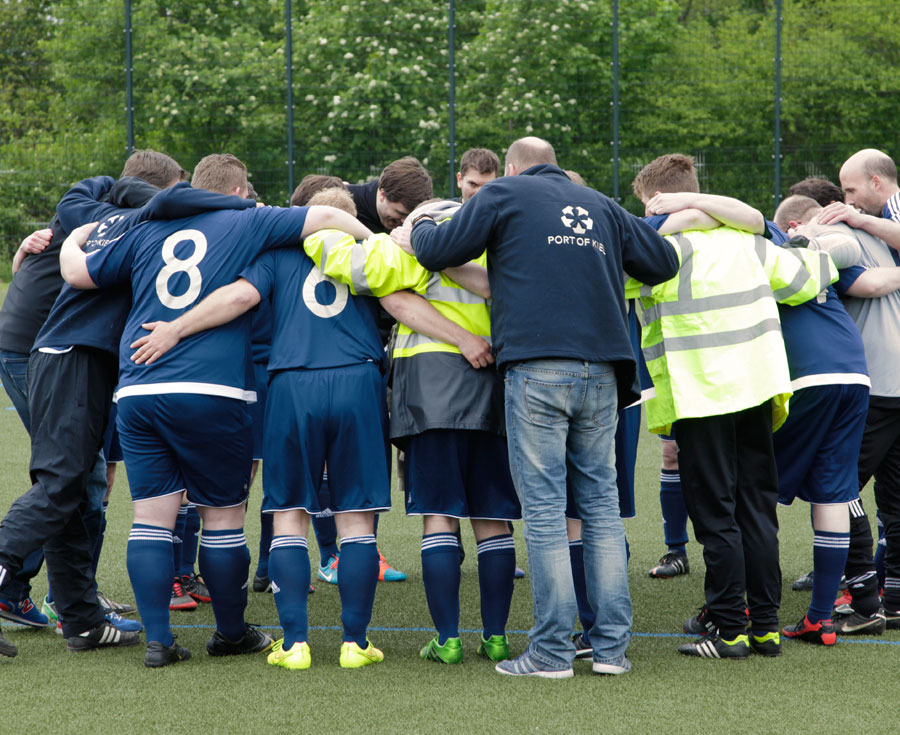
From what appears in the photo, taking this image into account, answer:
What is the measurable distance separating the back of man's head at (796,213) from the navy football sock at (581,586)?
179cm

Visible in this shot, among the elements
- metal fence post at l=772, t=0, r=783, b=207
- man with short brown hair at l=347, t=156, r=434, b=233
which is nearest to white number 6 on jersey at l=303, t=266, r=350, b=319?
man with short brown hair at l=347, t=156, r=434, b=233

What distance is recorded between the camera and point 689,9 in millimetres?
20875

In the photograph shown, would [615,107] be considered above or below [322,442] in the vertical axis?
above

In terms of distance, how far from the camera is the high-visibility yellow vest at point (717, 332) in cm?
382

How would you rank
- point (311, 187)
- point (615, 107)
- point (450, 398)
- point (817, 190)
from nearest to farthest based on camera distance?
point (450, 398), point (311, 187), point (817, 190), point (615, 107)

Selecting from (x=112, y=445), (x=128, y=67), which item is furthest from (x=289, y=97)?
(x=112, y=445)

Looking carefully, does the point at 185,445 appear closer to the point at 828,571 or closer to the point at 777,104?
the point at 828,571

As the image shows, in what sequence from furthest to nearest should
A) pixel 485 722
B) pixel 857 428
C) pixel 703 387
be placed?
pixel 857 428, pixel 703 387, pixel 485 722

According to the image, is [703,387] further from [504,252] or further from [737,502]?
[504,252]

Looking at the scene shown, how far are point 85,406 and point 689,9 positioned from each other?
19.5m

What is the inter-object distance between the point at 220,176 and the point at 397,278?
92cm

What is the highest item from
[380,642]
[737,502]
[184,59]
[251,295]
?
[184,59]

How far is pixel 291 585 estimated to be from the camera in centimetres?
375

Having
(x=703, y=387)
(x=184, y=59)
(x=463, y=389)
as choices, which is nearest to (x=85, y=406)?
(x=463, y=389)
